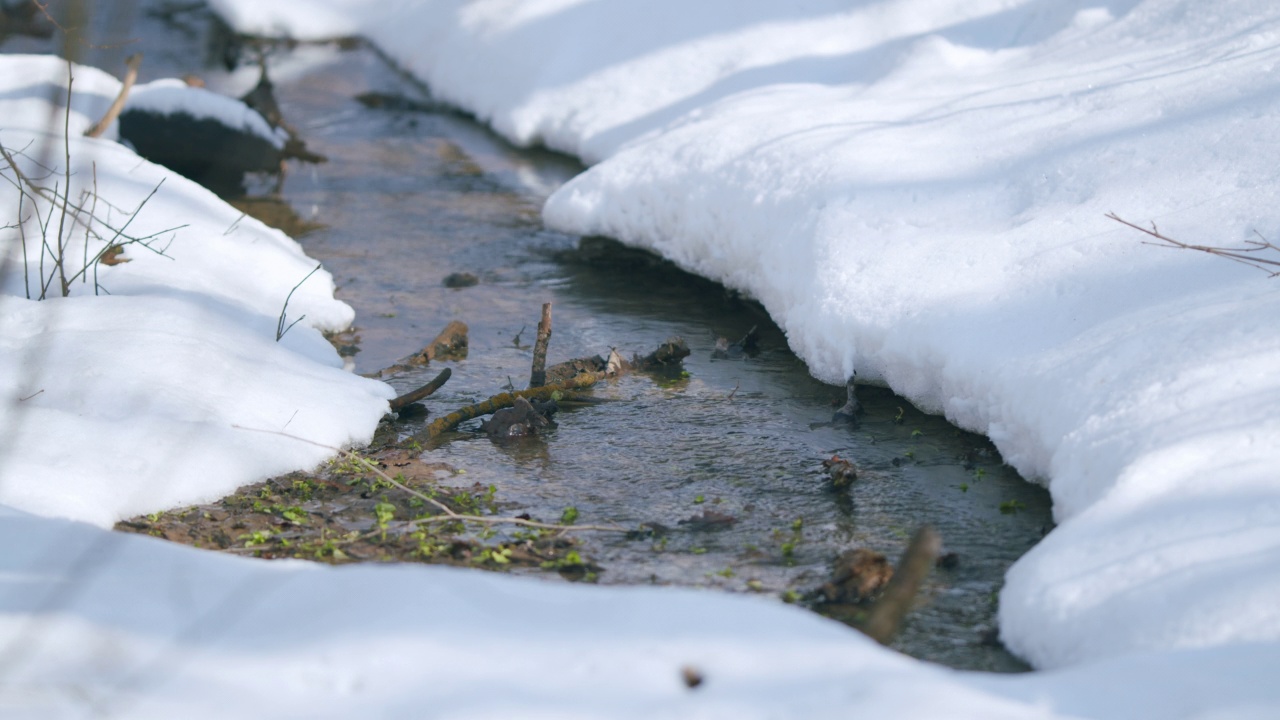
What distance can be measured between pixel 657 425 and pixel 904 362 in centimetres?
103

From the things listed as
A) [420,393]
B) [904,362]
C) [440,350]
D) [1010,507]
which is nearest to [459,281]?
[440,350]

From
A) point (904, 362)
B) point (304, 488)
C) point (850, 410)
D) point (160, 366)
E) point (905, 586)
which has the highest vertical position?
point (905, 586)

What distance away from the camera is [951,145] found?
5.77 metres

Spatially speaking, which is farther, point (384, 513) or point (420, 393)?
point (420, 393)

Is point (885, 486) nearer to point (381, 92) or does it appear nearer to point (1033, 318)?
point (1033, 318)

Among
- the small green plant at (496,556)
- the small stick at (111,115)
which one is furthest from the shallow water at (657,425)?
the small stick at (111,115)

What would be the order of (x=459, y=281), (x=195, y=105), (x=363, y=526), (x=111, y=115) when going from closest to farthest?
(x=363, y=526) < (x=459, y=281) < (x=111, y=115) < (x=195, y=105)

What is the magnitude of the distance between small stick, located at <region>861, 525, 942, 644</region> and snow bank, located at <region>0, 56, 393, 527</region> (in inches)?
78.8

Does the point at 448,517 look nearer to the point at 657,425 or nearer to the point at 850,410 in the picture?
the point at 657,425

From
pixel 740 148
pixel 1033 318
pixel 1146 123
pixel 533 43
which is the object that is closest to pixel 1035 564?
pixel 1033 318

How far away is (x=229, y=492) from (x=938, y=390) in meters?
2.68

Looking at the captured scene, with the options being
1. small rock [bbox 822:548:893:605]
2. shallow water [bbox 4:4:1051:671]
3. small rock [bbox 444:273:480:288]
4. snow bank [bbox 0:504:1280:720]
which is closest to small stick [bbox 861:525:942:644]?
snow bank [bbox 0:504:1280:720]

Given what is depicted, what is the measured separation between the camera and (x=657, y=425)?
4.71 m

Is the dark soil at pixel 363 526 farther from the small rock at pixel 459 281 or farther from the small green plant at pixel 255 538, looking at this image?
the small rock at pixel 459 281
